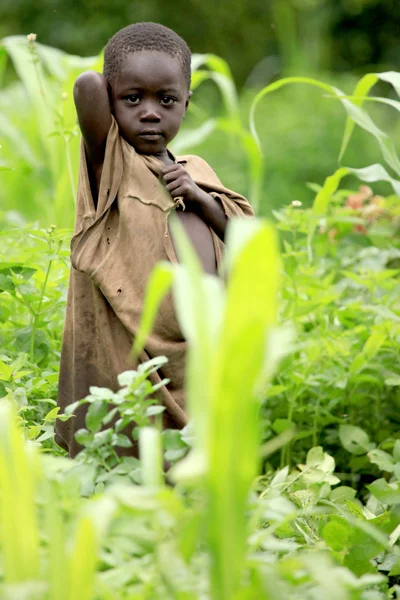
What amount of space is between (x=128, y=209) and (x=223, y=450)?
3.09 ft

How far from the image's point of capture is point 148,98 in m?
2.12

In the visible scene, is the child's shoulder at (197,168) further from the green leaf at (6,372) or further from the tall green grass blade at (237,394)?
the tall green grass blade at (237,394)

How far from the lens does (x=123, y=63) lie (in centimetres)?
210

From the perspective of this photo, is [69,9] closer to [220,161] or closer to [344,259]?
[220,161]

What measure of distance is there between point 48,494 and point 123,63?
1.10 metres

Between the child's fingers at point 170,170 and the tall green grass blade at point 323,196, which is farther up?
the child's fingers at point 170,170

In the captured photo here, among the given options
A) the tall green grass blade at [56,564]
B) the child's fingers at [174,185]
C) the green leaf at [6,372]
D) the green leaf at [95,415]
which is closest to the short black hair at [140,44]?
the child's fingers at [174,185]

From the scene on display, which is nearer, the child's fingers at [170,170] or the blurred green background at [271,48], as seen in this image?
the child's fingers at [170,170]

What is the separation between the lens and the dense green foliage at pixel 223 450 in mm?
1240

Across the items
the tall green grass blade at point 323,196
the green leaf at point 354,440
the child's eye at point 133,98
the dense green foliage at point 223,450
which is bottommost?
the green leaf at point 354,440

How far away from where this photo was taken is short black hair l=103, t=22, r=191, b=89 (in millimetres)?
2111

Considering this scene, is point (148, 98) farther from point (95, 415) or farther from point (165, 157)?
point (95, 415)

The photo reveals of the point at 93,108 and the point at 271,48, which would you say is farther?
the point at 271,48

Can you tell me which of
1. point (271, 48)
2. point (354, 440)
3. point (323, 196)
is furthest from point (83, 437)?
point (271, 48)
